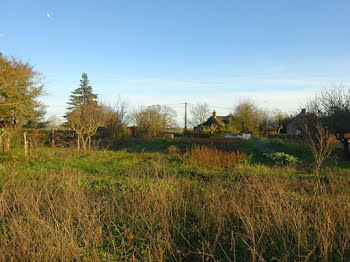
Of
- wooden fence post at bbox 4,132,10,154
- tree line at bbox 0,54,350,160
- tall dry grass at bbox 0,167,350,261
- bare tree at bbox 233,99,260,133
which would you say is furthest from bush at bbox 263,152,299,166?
bare tree at bbox 233,99,260,133

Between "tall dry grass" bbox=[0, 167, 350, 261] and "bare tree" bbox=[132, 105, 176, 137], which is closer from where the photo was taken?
"tall dry grass" bbox=[0, 167, 350, 261]

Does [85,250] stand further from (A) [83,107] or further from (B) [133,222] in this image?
(A) [83,107]

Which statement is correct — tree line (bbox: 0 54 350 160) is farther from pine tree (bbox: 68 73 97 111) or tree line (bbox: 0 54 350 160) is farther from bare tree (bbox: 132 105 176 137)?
pine tree (bbox: 68 73 97 111)

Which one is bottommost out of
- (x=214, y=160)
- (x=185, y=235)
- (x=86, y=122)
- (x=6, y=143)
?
(x=185, y=235)

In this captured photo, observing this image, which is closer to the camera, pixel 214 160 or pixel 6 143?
pixel 214 160

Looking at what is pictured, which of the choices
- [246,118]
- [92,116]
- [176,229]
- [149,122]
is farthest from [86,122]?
[246,118]

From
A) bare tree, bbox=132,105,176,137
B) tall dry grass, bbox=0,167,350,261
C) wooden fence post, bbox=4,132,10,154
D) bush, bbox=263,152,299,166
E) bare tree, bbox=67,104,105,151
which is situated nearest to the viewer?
tall dry grass, bbox=0,167,350,261

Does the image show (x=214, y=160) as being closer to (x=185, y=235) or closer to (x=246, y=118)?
(x=185, y=235)

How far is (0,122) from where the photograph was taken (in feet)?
52.5

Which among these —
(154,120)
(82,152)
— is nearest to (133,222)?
(82,152)

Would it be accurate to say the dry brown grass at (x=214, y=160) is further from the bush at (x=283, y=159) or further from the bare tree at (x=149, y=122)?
the bare tree at (x=149, y=122)

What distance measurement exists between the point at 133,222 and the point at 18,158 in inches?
380

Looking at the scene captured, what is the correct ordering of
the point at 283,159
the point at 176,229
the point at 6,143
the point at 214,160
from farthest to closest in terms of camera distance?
the point at 6,143 < the point at 283,159 < the point at 214,160 < the point at 176,229

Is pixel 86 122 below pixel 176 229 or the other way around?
the other way around
